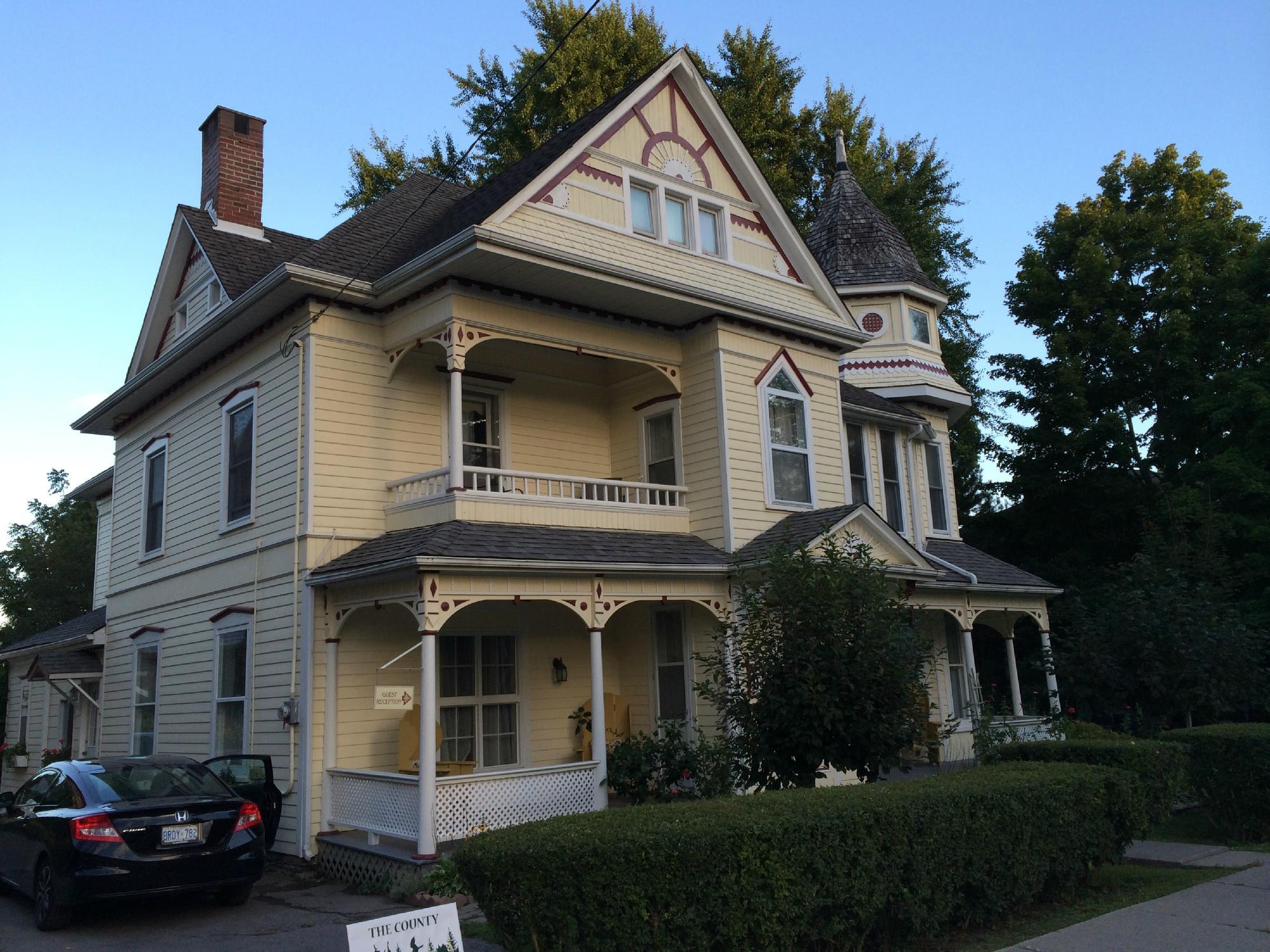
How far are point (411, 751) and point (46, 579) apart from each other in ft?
123

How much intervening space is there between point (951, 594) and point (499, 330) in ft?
33.9

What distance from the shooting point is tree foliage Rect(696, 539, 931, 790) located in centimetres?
990

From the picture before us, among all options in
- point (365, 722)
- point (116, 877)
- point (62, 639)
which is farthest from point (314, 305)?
point (62, 639)

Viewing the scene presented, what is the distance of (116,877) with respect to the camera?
899cm

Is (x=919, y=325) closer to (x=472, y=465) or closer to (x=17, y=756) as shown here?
(x=472, y=465)

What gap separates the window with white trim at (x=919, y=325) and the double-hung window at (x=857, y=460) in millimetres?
3945

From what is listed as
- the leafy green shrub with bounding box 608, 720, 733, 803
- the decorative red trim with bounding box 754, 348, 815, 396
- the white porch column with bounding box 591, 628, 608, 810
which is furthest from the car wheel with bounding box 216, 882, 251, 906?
the decorative red trim with bounding box 754, 348, 815, 396

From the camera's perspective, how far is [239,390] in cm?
1531

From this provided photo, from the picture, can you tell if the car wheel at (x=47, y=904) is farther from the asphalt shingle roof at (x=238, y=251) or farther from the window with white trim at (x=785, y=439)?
the window with white trim at (x=785, y=439)

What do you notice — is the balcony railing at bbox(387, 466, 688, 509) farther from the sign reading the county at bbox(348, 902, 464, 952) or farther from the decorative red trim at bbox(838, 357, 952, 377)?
the decorative red trim at bbox(838, 357, 952, 377)

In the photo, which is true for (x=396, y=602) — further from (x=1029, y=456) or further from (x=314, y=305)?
(x=1029, y=456)

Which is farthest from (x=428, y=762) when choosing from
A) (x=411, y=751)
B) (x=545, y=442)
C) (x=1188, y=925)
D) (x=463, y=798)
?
(x=1188, y=925)

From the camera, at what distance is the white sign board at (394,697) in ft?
39.6

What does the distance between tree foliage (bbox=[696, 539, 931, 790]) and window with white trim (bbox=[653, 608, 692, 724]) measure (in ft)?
16.6
